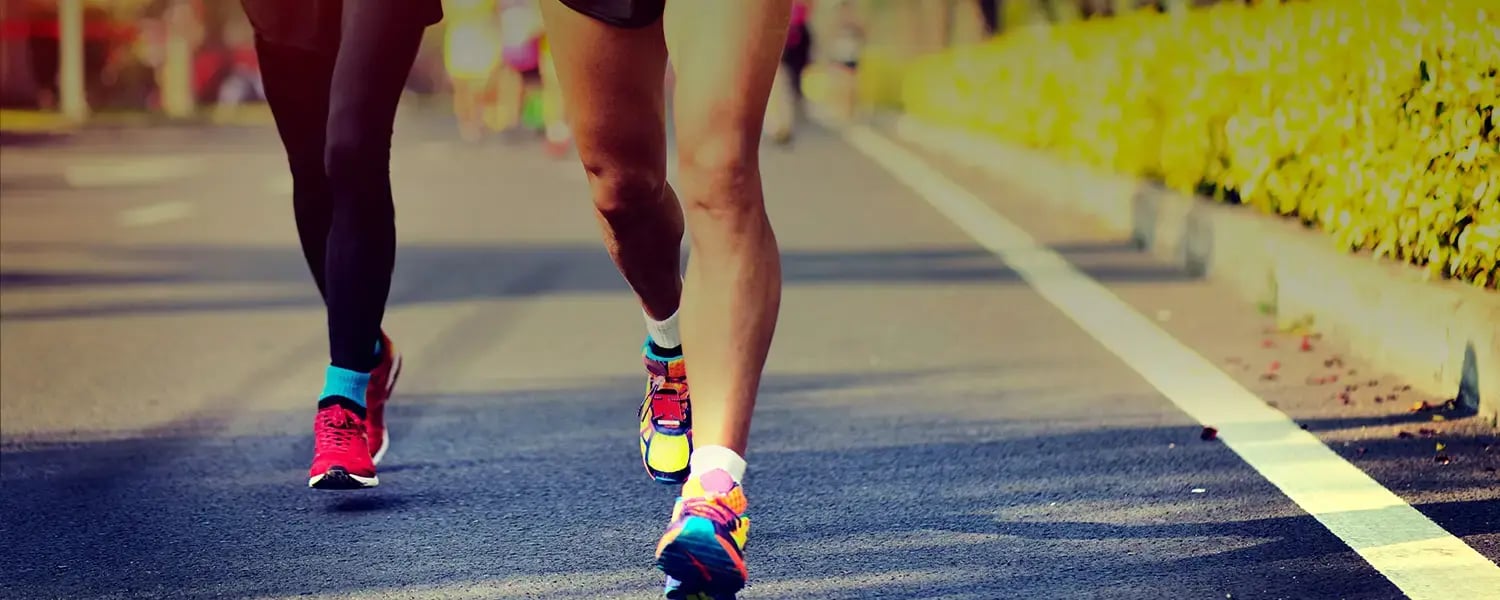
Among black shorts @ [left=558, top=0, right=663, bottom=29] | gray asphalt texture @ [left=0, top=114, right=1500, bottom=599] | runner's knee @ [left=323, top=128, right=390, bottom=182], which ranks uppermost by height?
black shorts @ [left=558, top=0, right=663, bottom=29]

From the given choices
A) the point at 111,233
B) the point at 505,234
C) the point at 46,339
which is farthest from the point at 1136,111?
the point at 46,339

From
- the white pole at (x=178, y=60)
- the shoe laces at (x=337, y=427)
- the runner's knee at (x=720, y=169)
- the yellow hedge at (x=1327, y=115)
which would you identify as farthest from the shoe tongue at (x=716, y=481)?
the white pole at (x=178, y=60)

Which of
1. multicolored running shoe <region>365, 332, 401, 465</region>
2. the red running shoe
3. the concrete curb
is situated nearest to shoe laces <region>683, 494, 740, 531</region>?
the red running shoe

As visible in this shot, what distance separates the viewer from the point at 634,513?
4.29m

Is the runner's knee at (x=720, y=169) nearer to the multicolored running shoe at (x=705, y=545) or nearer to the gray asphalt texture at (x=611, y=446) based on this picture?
the multicolored running shoe at (x=705, y=545)

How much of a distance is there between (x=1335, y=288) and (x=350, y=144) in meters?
3.48

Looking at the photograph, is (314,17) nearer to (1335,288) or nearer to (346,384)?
(346,384)

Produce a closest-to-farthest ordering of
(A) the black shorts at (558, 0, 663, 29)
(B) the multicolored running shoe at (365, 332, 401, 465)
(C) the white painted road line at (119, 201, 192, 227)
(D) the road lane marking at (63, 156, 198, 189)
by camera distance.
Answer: (A) the black shorts at (558, 0, 663, 29) → (B) the multicolored running shoe at (365, 332, 401, 465) → (C) the white painted road line at (119, 201, 192, 227) → (D) the road lane marking at (63, 156, 198, 189)

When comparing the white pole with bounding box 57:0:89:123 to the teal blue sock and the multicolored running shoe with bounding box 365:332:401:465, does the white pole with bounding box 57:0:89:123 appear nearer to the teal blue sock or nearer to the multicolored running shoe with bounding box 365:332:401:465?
the multicolored running shoe with bounding box 365:332:401:465

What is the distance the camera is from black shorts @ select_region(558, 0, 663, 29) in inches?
145

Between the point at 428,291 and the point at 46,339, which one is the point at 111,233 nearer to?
the point at 428,291

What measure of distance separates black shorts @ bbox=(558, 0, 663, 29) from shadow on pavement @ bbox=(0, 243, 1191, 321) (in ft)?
15.2

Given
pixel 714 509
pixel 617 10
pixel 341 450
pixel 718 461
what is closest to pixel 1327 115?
pixel 341 450

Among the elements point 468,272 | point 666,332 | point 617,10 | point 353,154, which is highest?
point 617,10
